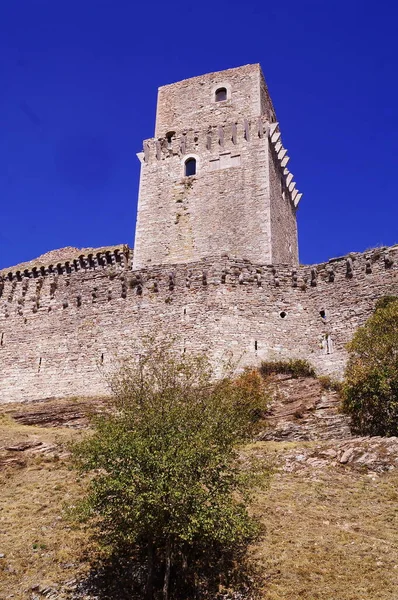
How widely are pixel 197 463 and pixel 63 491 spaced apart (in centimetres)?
531

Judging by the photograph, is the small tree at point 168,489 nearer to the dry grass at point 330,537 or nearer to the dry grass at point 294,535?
the dry grass at point 294,535

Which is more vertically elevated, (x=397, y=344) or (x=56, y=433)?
(x=397, y=344)

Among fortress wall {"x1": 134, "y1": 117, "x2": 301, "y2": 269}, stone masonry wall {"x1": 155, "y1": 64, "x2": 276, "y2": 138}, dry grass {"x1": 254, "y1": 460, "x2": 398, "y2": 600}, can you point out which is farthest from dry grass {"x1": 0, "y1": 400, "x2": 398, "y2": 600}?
stone masonry wall {"x1": 155, "y1": 64, "x2": 276, "y2": 138}

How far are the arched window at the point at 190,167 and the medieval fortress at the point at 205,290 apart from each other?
7 centimetres

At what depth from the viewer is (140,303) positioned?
1061 inches

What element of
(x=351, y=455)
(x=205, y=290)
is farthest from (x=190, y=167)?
(x=351, y=455)

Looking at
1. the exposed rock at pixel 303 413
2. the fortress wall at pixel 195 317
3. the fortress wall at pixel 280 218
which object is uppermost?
the fortress wall at pixel 280 218

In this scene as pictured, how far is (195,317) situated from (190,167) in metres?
14.1

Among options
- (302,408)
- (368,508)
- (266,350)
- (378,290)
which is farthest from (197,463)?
(378,290)

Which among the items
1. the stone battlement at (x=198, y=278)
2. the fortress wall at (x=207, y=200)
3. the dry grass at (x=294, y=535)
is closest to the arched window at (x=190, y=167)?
the fortress wall at (x=207, y=200)

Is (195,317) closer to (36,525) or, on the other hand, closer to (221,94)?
(36,525)

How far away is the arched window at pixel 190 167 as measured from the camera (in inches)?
1439

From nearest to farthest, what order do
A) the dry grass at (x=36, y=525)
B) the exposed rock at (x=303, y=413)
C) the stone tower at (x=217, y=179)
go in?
the dry grass at (x=36, y=525) < the exposed rock at (x=303, y=413) < the stone tower at (x=217, y=179)

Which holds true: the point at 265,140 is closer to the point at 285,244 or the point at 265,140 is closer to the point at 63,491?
the point at 285,244
